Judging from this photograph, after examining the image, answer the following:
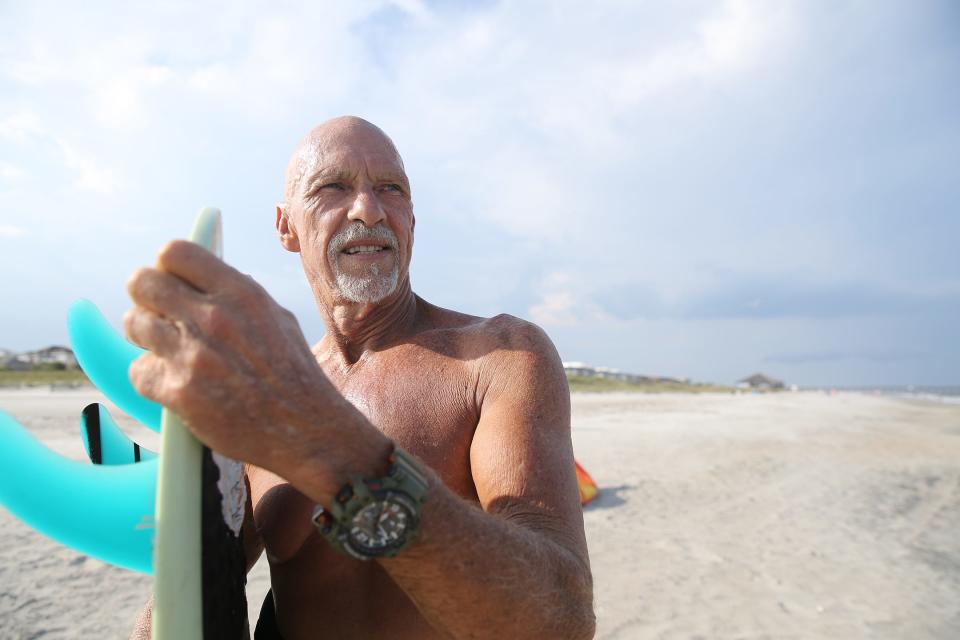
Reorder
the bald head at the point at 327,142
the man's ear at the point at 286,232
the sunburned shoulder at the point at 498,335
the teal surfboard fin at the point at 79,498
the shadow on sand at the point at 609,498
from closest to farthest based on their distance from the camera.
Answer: the teal surfboard fin at the point at 79,498 → the sunburned shoulder at the point at 498,335 → the bald head at the point at 327,142 → the man's ear at the point at 286,232 → the shadow on sand at the point at 609,498

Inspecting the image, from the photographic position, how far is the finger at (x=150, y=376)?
2.55ft

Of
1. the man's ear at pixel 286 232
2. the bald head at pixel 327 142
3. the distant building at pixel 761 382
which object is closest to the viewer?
the bald head at pixel 327 142

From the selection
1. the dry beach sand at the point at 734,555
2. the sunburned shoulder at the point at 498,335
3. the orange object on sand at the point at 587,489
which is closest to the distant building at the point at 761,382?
the dry beach sand at the point at 734,555

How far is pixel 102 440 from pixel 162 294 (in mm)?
1184

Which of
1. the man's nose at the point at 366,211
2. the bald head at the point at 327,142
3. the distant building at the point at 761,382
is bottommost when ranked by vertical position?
the distant building at the point at 761,382

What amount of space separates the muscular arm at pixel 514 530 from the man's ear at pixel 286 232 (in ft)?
2.90

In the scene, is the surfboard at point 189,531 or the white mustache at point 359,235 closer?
the surfboard at point 189,531

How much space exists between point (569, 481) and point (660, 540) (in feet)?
18.3

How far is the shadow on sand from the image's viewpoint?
24.3 ft

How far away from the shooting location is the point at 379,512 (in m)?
0.90

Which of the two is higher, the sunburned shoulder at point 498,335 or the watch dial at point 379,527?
the sunburned shoulder at point 498,335

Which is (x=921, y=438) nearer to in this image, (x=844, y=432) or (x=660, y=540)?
(x=844, y=432)

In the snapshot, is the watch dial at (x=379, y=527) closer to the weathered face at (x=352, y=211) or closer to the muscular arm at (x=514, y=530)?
the muscular arm at (x=514, y=530)

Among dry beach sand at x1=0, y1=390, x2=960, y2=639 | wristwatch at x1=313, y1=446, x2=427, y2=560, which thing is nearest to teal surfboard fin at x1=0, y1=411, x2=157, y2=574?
wristwatch at x1=313, y1=446, x2=427, y2=560
